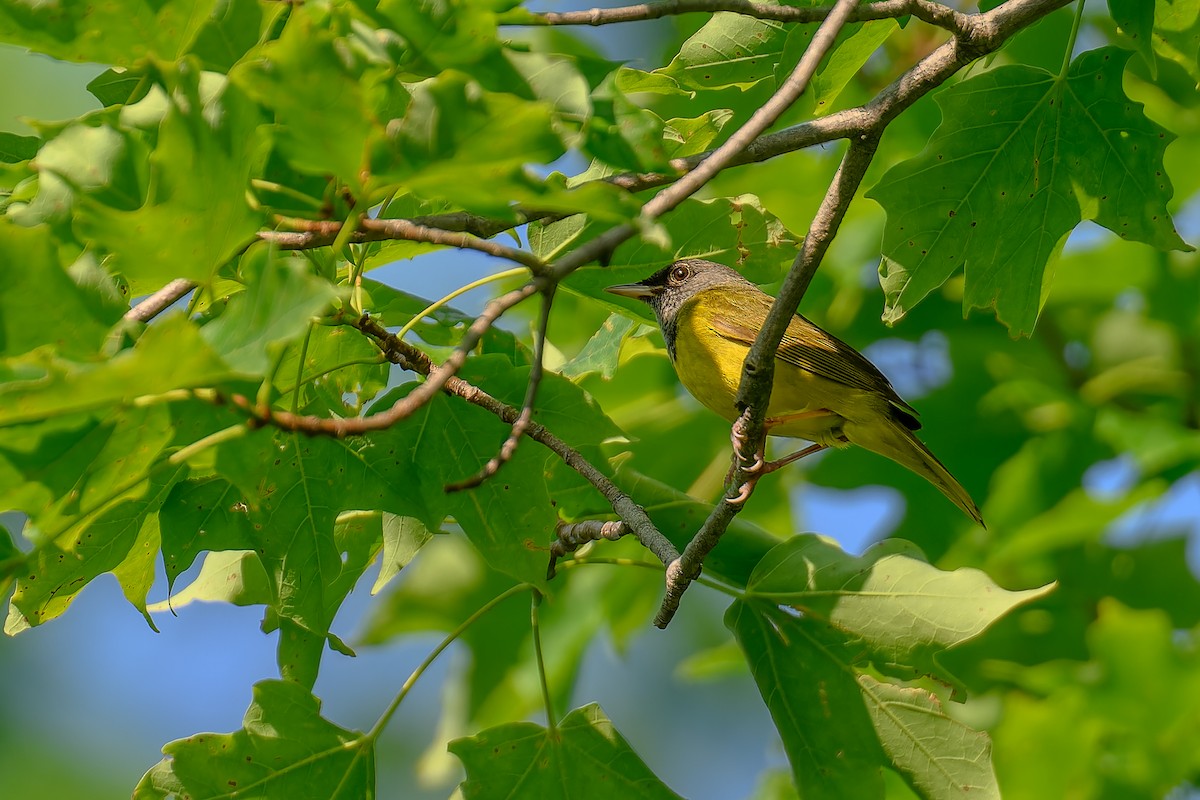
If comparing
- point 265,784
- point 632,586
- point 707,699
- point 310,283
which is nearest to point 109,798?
point 707,699

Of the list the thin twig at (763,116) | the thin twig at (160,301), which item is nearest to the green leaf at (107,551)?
the thin twig at (160,301)

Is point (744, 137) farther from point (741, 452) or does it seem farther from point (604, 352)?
point (604, 352)

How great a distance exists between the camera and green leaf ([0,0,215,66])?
8.21 ft

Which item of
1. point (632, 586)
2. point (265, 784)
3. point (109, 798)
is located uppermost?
point (265, 784)

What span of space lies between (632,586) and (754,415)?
328 cm

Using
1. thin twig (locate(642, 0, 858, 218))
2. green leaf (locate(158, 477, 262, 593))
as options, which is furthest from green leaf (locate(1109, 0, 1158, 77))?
green leaf (locate(158, 477, 262, 593))

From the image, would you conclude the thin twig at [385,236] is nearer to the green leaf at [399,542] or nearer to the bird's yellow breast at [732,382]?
the green leaf at [399,542]

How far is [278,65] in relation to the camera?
1.94 m

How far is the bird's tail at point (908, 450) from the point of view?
4.53 m

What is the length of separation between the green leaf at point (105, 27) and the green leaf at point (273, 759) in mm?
1605

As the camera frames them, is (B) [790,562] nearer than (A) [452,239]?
No

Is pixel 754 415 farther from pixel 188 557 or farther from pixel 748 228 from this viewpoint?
pixel 188 557

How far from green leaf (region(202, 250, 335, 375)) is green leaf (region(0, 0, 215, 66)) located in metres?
0.83

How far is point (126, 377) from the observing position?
1.81 meters
